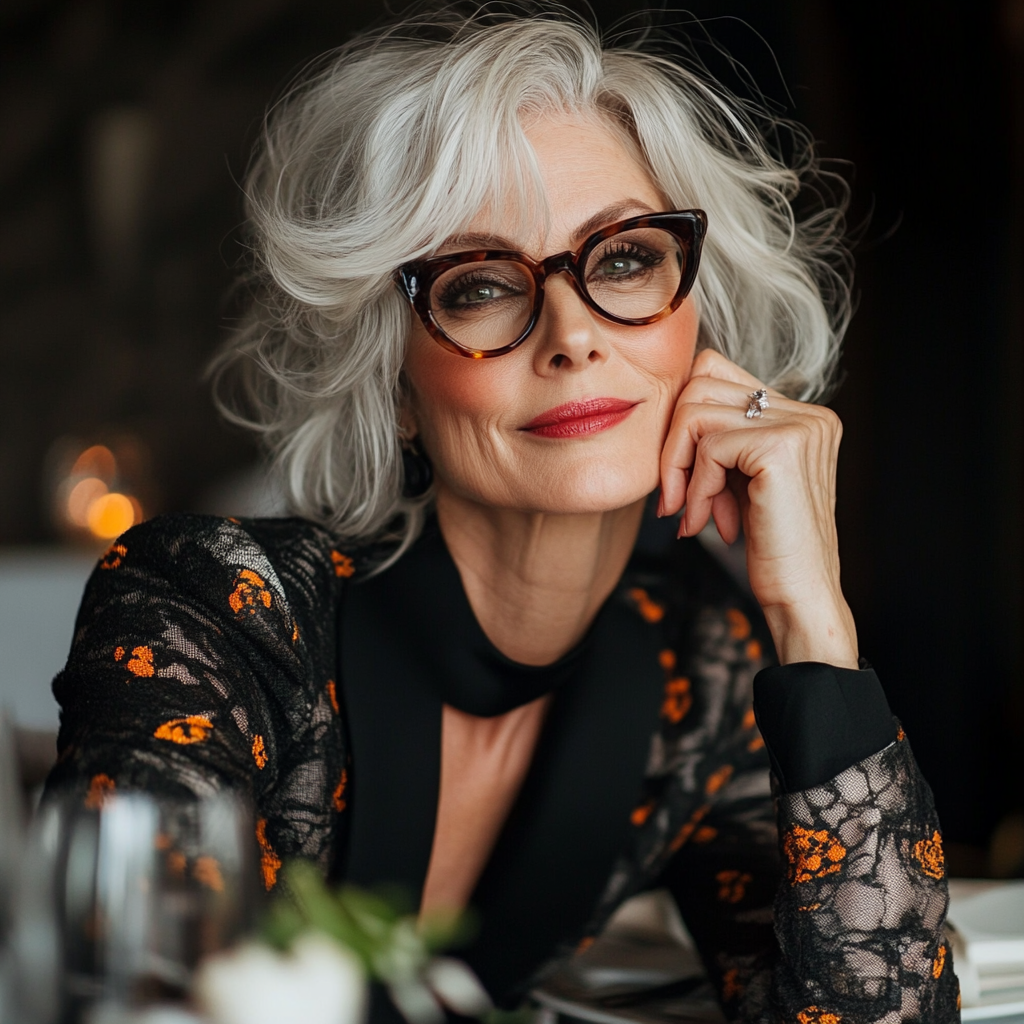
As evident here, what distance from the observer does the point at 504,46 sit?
1516 millimetres

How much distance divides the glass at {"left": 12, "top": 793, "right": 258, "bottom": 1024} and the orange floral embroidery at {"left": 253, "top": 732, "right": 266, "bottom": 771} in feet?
2.32

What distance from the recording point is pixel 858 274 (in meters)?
4.57

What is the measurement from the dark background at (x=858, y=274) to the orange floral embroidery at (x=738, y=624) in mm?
1580

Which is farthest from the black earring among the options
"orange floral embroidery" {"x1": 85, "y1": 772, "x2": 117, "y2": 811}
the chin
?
"orange floral embroidery" {"x1": 85, "y1": 772, "x2": 117, "y2": 811}

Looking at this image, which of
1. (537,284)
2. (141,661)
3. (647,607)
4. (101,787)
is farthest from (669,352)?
(101,787)

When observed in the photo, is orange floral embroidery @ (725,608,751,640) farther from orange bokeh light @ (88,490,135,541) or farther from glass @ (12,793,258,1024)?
orange bokeh light @ (88,490,135,541)

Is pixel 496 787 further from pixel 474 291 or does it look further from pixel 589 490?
pixel 474 291

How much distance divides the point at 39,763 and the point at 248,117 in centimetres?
479

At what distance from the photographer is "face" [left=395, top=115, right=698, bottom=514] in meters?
1.46

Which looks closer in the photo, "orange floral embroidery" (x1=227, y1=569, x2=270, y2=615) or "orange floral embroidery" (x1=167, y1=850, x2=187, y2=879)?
"orange floral embroidery" (x1=167, y1=850, x2=187, y2=879)

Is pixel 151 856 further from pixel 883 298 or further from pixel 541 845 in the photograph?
pixel 883 298

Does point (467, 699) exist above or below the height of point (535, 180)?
below

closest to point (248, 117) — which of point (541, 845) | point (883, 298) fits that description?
point (883, 298)

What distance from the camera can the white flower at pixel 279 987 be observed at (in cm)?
58
